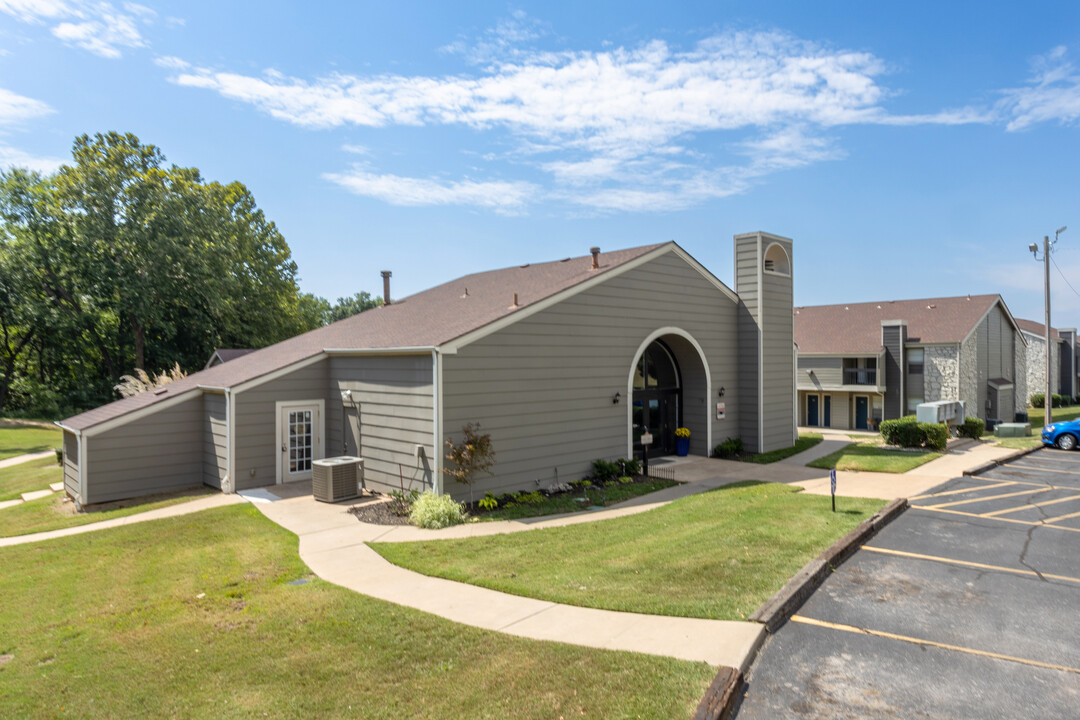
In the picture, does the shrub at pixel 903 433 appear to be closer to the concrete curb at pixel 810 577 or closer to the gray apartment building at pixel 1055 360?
the concrete curb at pixel 810 577

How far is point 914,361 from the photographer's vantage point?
1300 inches

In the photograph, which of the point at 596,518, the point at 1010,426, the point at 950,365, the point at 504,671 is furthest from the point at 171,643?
the point at 950,365

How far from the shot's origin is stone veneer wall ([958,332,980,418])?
31.4 metres

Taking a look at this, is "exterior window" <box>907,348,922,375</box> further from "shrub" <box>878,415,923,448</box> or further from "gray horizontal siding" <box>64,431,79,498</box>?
"gray horizontal siding" <box>64,431,79,498</box>

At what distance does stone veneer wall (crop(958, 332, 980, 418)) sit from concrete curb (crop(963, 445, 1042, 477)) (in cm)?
1019

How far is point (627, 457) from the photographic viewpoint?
16188 millimetres

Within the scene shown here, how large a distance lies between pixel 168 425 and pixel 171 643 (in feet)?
33.1

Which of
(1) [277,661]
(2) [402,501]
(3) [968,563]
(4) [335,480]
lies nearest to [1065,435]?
(3) [968,563]

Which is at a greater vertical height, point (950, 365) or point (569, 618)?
point (950, 365)

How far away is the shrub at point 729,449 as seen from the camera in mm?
19031

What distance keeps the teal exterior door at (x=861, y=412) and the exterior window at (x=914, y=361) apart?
104 inches

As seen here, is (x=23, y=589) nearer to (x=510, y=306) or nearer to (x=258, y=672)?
(x=258, y=672)

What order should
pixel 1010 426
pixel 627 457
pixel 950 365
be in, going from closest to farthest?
pixel 627 457, pixel 1010 426, pixel 950 365

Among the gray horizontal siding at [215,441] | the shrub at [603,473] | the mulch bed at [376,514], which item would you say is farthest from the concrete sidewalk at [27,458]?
the shrub at [603,473]
